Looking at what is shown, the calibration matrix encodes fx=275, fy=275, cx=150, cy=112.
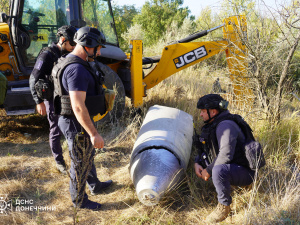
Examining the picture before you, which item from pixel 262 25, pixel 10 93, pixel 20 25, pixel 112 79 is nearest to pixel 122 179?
pixel 112 79

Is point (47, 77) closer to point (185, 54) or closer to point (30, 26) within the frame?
point (30, 26)

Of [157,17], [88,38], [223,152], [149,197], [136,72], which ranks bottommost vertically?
[149,197]

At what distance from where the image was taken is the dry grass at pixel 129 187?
2.73 metres

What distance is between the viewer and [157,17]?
17.2 m

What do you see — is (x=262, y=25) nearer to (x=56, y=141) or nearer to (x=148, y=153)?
(x=148, y=153)

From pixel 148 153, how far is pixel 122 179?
0.70m

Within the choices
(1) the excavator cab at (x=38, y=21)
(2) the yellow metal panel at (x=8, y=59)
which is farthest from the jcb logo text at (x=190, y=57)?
(2) the yellow metal panel at (x=8, y=59)

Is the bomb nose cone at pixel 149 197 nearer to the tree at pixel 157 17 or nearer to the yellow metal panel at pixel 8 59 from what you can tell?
the yellow metal panel at pixel 8 59

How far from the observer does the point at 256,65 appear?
4.17 metres

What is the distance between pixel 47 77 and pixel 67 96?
0.94 m

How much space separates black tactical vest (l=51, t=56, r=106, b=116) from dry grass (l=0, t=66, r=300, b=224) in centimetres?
108

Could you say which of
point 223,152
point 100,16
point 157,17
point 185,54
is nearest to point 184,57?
point 185,54

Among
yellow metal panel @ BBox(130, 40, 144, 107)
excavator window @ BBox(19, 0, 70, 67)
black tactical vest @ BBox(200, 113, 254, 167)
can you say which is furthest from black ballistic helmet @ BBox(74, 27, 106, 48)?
excavator window @ BBox(19, 0, 70, 67)

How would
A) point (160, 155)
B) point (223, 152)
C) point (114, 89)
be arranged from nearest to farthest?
point (223, 152) < point (160, 155) < point (114, 89)
